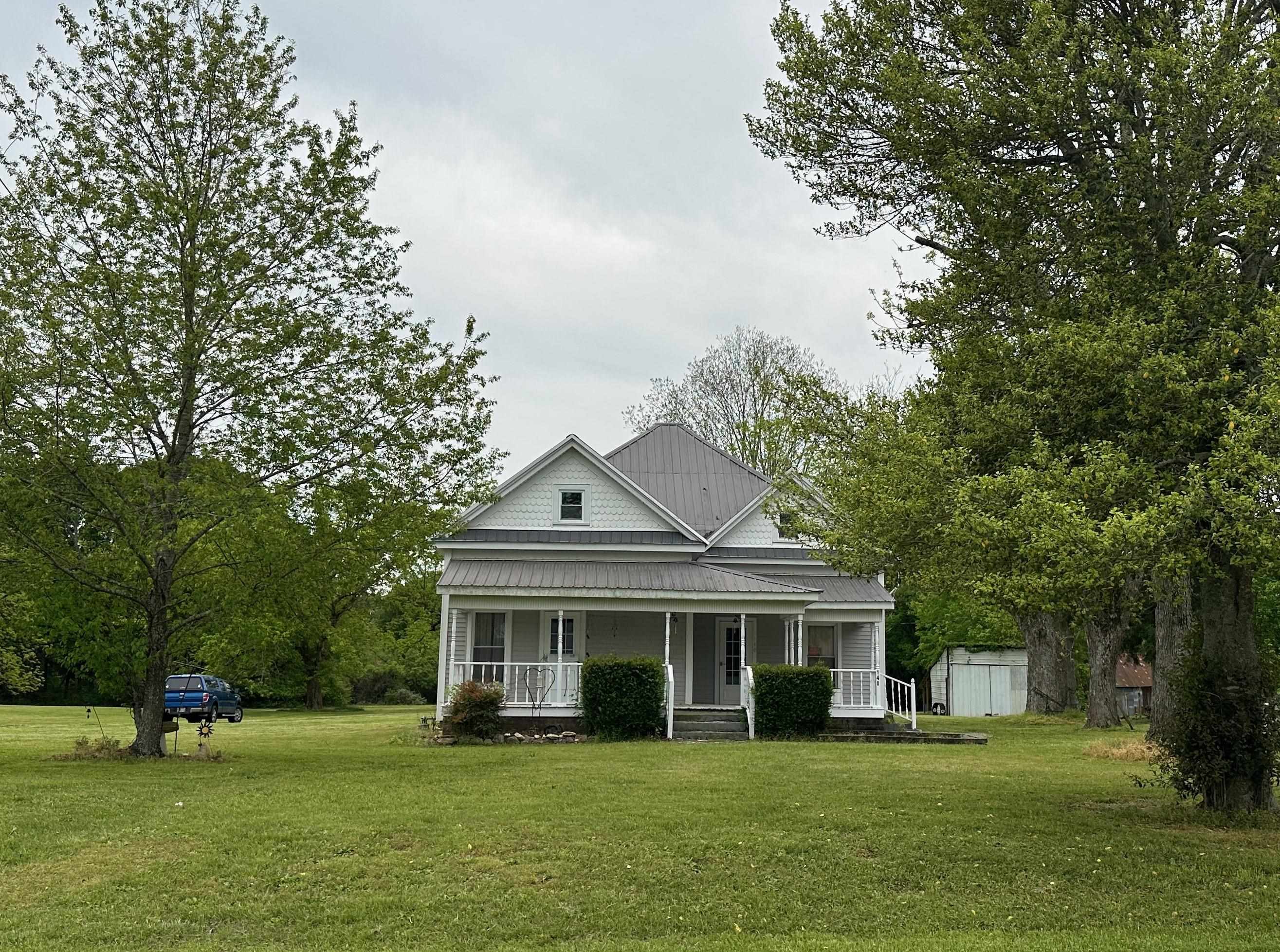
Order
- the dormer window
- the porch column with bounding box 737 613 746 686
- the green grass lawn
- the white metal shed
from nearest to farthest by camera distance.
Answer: the green grass lawn → the porch column with bounding box 737 613 746 686 → the dormer window → the white metal shed

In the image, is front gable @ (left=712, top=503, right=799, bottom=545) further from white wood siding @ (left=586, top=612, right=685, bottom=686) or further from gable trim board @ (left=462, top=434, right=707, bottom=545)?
white wood siding @ (left=586, top=612, right=685, bottom=686)

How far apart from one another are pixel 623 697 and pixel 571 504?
233 inches

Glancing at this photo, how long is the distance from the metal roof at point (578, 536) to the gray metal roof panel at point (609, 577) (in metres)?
0.46

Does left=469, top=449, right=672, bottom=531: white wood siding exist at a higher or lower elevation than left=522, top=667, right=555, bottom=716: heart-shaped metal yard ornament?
higher

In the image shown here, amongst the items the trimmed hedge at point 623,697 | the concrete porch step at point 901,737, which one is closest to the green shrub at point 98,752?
the trimmed hedge at point 623,697

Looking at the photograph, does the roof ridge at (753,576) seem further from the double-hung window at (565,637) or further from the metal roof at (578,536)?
the double-hung window at (565,637)

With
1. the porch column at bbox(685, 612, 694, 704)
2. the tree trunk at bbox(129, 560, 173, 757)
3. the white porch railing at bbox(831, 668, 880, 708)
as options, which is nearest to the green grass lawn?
the tree trunk at bbox(129, 560, 173, 757)

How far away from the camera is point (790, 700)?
72.4 ft

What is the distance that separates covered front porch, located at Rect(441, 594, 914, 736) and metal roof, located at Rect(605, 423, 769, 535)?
301 cm

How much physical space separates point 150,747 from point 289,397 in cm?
587

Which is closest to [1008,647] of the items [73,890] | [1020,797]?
[1020,797]

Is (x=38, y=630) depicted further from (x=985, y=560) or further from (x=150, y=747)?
(x=985, y=560)

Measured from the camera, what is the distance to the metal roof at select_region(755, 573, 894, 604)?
2516 cm

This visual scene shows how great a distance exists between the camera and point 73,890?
9.02 meters
